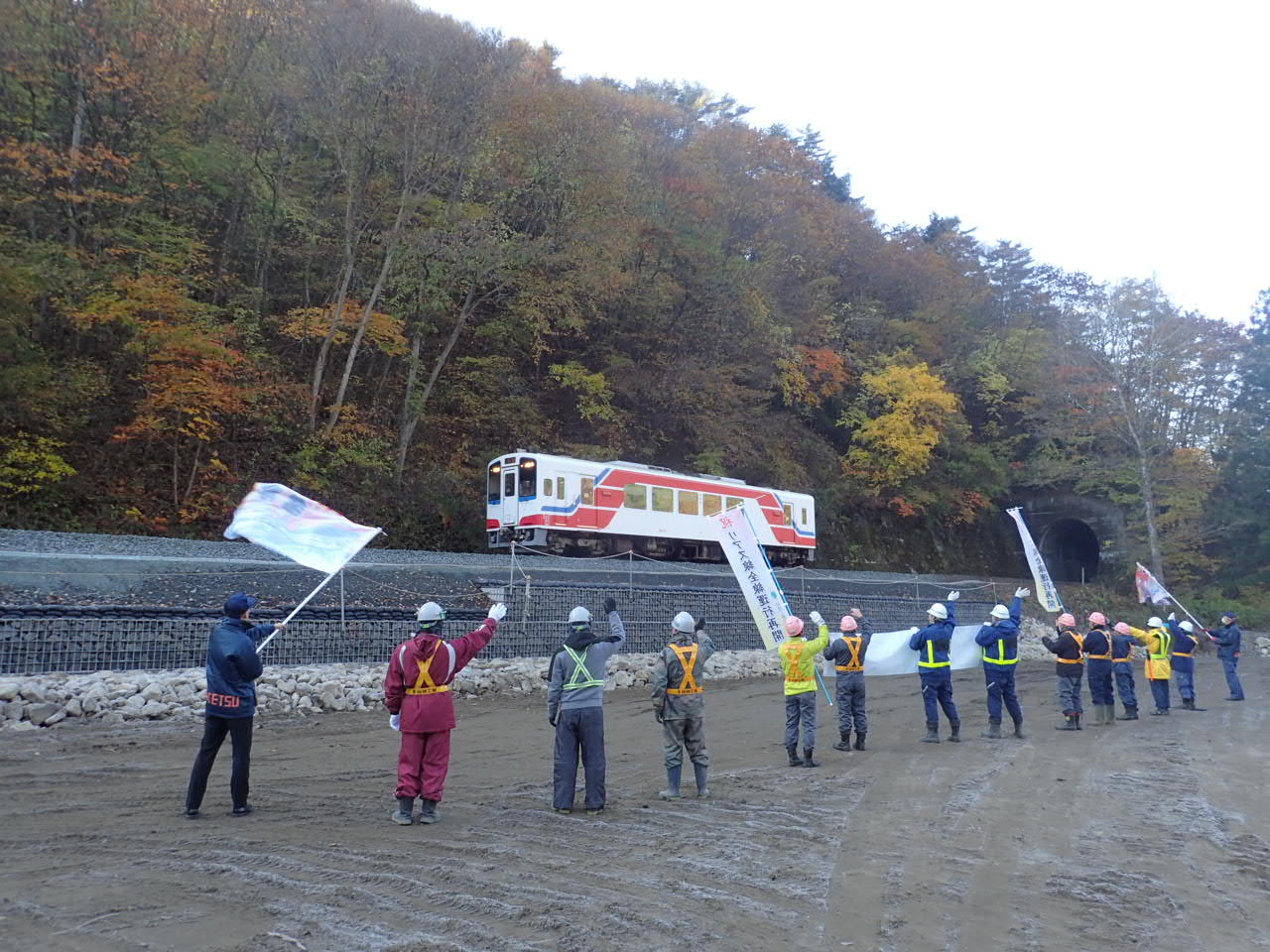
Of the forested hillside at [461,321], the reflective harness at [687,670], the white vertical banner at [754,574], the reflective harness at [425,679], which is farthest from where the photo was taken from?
the forested hillside at [461,321]

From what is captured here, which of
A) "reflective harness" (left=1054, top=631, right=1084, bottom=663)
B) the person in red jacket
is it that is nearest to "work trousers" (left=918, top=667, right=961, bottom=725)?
"reflective harness" (left=1054, top=631, right=1084, bottom=663)

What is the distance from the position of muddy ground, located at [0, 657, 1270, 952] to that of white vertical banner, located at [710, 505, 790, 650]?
168 cm

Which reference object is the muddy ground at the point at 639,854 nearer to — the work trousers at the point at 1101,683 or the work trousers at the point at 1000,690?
the work trousers at the point at 1000,690

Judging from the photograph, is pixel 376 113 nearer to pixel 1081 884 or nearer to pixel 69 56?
pixel 69 56

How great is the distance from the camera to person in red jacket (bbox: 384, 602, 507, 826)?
6.42 metres

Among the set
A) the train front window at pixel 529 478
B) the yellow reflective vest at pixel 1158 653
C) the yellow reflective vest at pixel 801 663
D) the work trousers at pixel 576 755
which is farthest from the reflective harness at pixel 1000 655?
the train front window at pixel 529 478

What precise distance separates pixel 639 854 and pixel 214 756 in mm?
3128

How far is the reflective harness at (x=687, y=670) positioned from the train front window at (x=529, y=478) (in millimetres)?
14459

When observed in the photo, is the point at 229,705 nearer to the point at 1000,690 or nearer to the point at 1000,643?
the point at 1000,643

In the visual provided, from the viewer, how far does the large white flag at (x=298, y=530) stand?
7.98 metres

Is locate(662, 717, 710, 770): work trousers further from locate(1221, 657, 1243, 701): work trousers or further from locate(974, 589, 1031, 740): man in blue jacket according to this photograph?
locate(1221, 657, 1243, 701): work trousers

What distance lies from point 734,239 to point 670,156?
3.91 meters

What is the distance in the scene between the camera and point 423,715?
6.47 meters

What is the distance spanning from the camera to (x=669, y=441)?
3216 cm
